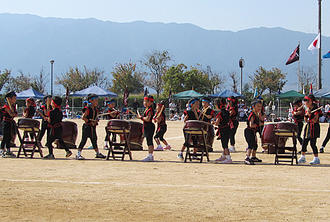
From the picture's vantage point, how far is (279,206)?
734cm

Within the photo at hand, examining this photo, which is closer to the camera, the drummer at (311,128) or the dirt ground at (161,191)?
the dirt ground at (161,191)

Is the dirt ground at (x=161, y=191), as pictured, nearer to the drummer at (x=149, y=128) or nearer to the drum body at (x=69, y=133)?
the drummer at (x=149, y=128)

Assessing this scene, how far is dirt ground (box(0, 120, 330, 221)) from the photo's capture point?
6864 millimetres

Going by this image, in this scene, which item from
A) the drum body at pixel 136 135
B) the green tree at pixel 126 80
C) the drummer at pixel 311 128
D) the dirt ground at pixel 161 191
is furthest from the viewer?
the green tree at pixel 126 80

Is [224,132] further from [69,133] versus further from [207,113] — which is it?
[69,133]

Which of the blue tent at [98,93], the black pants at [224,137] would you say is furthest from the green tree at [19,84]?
the black pants at [224,137]

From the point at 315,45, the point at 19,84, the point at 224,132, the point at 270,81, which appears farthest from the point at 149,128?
the point at 19,84

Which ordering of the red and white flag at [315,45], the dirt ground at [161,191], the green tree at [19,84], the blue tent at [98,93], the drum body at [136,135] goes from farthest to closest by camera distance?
the green tree at [19,84] → the blue tent at [98,93] → the red and white flag at [315,45] → the drum body at [136,135] → the dirt ground at [161,191]

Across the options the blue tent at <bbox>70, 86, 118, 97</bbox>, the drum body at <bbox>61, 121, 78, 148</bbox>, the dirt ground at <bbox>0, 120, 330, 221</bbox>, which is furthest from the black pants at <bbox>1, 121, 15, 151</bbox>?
the blue tent at <bbox>70, 86, 118, 97</bbox>

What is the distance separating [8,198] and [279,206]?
3.86 metres

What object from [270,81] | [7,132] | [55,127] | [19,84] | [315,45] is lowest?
[7,132]

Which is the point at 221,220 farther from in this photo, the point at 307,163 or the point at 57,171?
the point at 307,163

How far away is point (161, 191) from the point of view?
852 centimetres

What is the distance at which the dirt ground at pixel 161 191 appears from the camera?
22.5 feet
